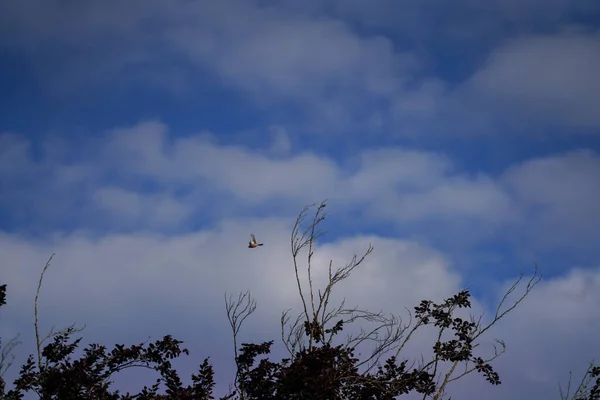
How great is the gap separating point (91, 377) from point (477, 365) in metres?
6.37

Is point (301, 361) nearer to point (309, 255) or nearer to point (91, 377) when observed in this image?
point (309, 255)

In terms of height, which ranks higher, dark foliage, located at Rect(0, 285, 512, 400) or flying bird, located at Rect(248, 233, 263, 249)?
flying bird, located at Rect(248, 233, 263, 249)

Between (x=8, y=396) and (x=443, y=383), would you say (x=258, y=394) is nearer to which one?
(x=443, y=383)

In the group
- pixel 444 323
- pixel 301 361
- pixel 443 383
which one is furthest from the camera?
pixel 444 323

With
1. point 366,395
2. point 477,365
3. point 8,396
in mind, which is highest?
point 477,365

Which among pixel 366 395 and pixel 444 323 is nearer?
pixel 366 395

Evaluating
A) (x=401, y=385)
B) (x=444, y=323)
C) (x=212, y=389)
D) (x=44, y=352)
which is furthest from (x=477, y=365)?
(x=44, y=352)

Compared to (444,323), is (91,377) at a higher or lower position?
lower

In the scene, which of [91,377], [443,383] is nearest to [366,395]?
[443,383]

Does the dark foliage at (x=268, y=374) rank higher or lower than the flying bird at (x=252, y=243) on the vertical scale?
lower

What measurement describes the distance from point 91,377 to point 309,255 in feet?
12.9

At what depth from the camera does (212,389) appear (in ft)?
30.1

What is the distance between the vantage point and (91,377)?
29.9ft

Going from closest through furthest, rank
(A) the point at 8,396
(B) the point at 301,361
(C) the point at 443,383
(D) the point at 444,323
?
(B) the point at 301,361
(A) the point at 8,396
(C) the point at 443,383
(D) the point at 444,323
